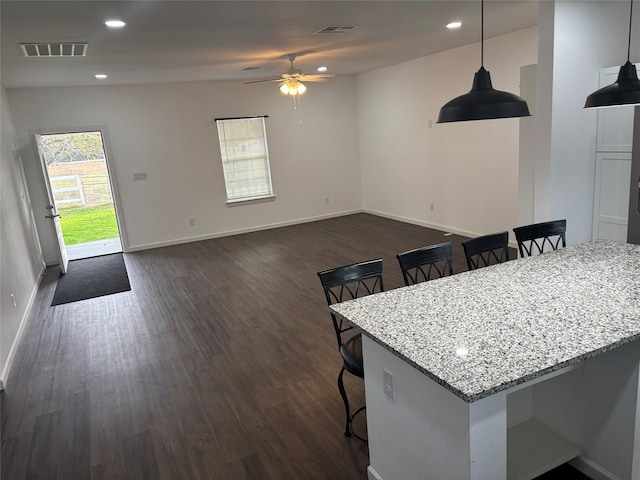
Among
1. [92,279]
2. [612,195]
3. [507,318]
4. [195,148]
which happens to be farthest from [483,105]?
[195,148]

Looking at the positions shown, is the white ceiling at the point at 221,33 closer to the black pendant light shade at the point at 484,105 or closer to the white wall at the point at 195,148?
the white wall at the point at 195,148

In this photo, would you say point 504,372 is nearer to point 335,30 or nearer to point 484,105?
point 484,105

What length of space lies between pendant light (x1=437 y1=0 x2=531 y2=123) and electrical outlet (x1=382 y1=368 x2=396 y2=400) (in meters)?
1.16

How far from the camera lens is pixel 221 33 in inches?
164

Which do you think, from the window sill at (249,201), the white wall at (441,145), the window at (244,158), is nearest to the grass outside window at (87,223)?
the window sill at (249,201)

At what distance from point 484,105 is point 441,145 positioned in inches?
206

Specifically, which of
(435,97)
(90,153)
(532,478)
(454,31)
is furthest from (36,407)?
(90,153)

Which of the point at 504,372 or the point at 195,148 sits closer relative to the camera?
the point at 504,372

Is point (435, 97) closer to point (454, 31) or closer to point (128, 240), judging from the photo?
point (454, 31)

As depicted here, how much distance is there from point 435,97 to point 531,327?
228 inches

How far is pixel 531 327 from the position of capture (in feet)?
5.89

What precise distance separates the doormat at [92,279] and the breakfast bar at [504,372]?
4548mm

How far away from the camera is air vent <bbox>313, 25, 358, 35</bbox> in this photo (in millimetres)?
4305

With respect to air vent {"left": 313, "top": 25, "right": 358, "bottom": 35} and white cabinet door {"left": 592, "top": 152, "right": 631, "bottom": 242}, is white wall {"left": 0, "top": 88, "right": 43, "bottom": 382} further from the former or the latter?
white cabinet door {"left": 592, "top": 152, "right": 631, "bottom": 242}
